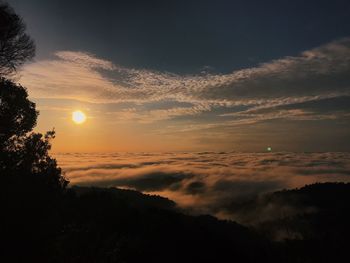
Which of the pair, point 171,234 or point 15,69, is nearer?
point 15,69

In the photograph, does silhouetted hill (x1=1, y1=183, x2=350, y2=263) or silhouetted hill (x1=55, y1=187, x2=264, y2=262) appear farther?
silhouetted hill (x1=55, y1=187, x2=264, y2=262)

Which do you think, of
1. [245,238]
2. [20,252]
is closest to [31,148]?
[20,252]

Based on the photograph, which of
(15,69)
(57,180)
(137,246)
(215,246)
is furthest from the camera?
(215,246)

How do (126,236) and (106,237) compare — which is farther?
(126,236)

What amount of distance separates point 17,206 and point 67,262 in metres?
4.42

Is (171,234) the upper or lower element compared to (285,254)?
upper

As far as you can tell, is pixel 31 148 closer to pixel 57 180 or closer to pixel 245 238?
pixel 57 180

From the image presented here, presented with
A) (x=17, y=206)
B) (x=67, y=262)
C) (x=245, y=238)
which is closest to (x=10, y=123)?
(x=17, y=206)

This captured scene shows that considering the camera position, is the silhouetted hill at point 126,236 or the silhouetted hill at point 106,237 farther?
the silhouetted hill at point 126,236

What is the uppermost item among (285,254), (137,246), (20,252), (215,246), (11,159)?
(11,159)

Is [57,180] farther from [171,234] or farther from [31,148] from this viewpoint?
[171,234]

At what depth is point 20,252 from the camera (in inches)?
715

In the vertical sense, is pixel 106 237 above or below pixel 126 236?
above

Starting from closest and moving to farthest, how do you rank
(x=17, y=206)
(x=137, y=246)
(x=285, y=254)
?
(x=17, y=206)
(x=137, y=246)
(x=285, y=254)
